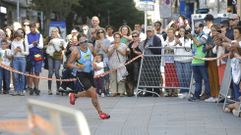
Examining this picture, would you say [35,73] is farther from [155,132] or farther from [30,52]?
[155,132]

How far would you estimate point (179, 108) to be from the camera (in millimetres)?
13930

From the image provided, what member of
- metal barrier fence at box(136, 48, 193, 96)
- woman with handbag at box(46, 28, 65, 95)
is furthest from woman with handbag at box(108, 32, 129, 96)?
woman with handbag at box(46, 28, 65, 95)

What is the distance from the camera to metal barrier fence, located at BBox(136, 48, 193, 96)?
16688mm

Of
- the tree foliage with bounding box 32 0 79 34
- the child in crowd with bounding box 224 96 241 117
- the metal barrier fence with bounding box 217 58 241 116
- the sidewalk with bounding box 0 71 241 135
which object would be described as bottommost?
the sidewalk with bounding box 0 71 241 135

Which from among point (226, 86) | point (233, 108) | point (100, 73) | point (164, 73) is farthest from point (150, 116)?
point (100, 73)

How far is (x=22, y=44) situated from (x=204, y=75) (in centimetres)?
511

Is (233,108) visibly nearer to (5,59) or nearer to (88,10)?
(5,59)

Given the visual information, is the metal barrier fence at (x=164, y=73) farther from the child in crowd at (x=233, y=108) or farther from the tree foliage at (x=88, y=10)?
the tree foliage at (x=88, y=10)

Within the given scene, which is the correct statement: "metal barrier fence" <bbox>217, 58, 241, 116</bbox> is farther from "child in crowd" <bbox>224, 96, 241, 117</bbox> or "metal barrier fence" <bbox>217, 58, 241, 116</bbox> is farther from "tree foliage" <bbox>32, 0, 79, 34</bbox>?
"tree foliage" <bbox>32, 0, 79, 34</bbox>

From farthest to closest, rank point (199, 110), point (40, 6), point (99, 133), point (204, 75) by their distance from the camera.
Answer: point (40, 6)
point (204, 75)
point (199, 110)
point (99, 133)

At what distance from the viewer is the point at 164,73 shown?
55.8ft

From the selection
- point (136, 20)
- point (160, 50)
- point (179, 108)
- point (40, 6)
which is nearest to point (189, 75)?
point (160, 50)

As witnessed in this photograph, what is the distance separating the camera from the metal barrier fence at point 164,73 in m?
16.7

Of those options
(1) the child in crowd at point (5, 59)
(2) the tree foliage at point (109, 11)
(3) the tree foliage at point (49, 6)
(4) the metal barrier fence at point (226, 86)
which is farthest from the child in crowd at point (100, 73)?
(2) the tree foliage at point (109, 11)
